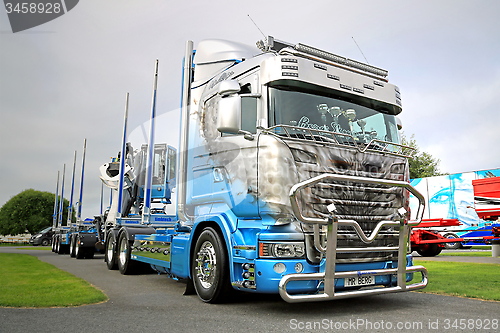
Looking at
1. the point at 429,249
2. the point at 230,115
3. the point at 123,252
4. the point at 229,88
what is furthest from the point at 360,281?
the point at 429,249

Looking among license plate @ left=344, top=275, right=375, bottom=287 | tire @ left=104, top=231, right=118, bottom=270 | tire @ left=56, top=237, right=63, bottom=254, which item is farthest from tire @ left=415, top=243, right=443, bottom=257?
tire @ left=56, top=237, right=63, bottom=254

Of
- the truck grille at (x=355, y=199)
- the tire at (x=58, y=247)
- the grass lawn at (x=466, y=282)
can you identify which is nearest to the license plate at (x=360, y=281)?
the truck grille at (x=355, y=199)

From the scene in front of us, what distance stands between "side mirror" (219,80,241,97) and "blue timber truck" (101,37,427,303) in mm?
15

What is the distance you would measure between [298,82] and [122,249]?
23.7 ft

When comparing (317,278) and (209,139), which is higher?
(209,139)

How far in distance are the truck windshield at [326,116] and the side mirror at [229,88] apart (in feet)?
1.53

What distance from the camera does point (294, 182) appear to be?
16.0 feet

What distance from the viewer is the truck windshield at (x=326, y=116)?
5301mm

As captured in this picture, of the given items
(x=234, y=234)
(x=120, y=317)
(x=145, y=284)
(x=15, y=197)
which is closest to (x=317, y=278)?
(x=234, y=234)

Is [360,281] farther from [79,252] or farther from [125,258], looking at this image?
[79,252]

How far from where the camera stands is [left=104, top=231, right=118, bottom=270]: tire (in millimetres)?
11241

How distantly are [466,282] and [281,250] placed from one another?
509cm

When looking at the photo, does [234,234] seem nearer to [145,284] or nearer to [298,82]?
[298,82]

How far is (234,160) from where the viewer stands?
5.50 meters
